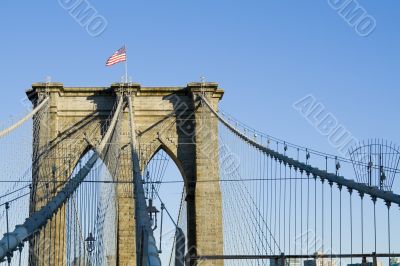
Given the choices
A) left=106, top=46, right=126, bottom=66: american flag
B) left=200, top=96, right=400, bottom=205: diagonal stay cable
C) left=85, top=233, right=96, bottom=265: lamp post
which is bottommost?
left=85, top=233, right=96, bottom=265: lamp post

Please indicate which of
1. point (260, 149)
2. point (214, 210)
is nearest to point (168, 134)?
point (214, 210)

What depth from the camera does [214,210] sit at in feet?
102

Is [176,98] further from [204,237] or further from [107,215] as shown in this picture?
[107,215]

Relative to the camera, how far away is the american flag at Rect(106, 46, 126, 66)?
33688 millimetres

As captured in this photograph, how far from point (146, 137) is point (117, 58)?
323cm

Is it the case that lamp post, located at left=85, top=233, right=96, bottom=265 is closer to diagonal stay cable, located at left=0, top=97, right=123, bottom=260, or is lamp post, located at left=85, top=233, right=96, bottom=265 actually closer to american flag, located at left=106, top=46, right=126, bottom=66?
diagonal stay cable, located at left=0, top=97, right=123, bottom=260

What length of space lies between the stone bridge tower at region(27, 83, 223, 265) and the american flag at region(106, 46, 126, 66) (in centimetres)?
114

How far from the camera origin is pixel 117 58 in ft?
111

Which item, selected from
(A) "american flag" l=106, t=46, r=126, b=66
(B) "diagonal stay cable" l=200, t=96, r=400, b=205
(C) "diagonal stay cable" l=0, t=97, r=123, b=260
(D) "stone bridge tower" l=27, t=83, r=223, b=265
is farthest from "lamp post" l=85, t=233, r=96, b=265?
(A) "american flag" l=106, t=46, r=126, b=66

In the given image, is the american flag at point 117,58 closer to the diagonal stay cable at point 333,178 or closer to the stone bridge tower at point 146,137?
the stone bridge tower at point 146,137

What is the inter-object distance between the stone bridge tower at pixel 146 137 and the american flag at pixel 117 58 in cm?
114

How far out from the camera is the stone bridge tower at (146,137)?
31.1 metres

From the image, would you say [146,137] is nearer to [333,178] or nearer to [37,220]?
[333,178]

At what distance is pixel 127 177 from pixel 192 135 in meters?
2.91
